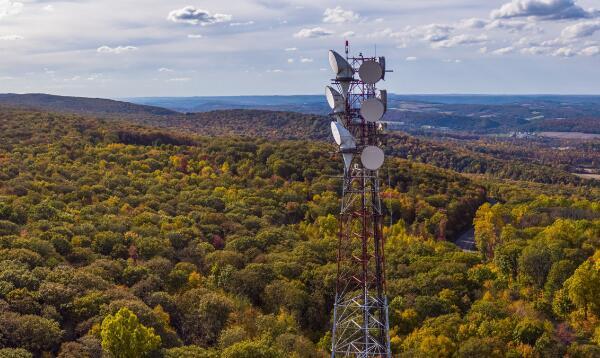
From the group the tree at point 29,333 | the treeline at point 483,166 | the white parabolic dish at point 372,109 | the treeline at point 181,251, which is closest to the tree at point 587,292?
the treeline at point 181,251

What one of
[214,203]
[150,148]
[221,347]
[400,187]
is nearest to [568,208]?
[400,187]

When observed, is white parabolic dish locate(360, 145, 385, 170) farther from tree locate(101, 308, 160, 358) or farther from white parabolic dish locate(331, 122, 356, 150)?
tree locate(101, 308, 160, 358)

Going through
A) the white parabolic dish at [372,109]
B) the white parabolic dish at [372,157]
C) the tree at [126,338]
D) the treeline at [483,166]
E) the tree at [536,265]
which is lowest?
the treeline at [483,166]

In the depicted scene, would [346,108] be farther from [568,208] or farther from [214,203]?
[568,208]

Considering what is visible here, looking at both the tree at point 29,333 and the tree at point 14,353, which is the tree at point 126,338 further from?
the tree at point 14,353

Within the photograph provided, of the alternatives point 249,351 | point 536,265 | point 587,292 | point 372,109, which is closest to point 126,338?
point 249,351

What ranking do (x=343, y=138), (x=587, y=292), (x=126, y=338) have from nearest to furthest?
(x=343, y=138)
(x=126, y=338)
(x=587, y=292)

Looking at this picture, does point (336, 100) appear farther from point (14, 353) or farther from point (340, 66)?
point (14, 353)
